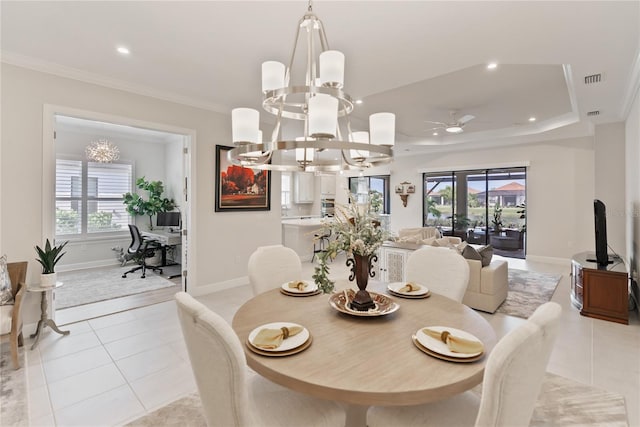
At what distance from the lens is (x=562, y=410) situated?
202cm

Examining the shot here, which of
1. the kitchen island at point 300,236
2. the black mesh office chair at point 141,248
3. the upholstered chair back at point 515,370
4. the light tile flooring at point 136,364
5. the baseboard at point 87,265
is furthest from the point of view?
the kitchen island at point 300,236

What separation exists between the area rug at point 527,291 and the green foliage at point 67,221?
760cm

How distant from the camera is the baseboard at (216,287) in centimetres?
431

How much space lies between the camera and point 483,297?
147 inches

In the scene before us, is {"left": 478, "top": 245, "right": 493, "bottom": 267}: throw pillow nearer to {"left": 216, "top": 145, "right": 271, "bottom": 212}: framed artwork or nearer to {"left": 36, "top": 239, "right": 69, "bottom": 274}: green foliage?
{"left": 216, "top": 145, "right": 271, "bottom": 212}: framed artwork

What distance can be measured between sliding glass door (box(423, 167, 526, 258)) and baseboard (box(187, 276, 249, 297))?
580 cm

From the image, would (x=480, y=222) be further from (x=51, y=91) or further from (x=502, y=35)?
(x=51, y=91)

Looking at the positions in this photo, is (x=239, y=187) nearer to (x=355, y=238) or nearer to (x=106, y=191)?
(x=355, y=238)

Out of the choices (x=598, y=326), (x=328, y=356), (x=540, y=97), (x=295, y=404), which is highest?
(x=540, y=97)

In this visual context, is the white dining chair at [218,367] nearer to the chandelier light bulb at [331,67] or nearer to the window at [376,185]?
the chandelier light bulb at [331,67]

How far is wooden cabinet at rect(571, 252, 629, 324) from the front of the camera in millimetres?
3406

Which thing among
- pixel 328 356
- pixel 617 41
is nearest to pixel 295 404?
pixel 328 356

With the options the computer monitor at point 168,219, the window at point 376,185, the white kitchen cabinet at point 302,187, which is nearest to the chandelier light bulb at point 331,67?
the computer monitor at point 168,219

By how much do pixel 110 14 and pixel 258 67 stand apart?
4.26 ft
